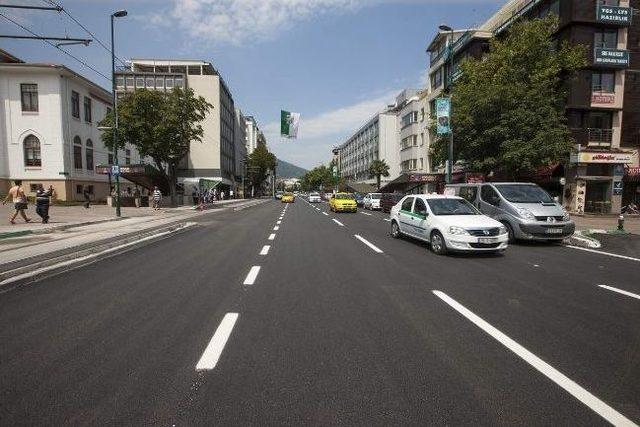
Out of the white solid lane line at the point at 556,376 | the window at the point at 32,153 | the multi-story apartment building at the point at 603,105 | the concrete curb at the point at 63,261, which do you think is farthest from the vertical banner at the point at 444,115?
the window at the point at 32,153

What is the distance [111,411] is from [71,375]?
85 cm

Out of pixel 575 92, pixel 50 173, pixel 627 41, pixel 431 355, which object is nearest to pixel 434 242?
pixel 431 355

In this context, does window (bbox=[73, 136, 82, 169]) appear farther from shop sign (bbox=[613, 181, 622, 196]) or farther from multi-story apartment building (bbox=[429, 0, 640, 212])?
shop sign (bbox=[613, 181, 622, 196])

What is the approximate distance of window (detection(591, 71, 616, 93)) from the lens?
1081 inches

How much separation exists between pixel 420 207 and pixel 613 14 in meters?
26.2

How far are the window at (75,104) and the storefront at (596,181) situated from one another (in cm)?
4501

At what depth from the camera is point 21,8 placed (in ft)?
37.9

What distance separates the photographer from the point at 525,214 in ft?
38.7

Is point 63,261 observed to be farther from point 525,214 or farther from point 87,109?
point 87,109

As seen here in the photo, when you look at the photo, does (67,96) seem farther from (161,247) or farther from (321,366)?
(321,366)

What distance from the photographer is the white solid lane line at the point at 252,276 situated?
6863 millimetres

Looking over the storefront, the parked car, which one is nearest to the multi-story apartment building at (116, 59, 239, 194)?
the parked car

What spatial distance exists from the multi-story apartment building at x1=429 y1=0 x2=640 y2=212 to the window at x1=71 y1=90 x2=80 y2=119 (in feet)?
144

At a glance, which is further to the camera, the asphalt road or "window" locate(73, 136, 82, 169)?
"window" locate(73, 136, 82, 169)
